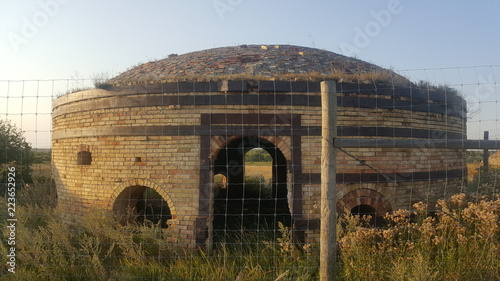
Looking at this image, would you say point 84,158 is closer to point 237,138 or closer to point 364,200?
point 237,138

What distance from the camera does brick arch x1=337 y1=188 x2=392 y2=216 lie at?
548 centimetres

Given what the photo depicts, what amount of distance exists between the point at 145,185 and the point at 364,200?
3.80 m

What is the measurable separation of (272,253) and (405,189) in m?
2.75

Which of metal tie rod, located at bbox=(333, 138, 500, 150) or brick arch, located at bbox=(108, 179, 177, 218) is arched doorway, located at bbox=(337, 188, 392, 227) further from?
brick arch, located at bbox=(108, 179, 177, 218)

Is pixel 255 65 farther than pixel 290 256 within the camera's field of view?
Yes

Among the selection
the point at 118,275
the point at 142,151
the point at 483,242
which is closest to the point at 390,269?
the point at 483,242

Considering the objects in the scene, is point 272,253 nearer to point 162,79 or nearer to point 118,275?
point 118,275

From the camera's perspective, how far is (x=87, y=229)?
17.6 feet

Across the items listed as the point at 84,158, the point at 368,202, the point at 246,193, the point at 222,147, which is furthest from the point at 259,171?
the point at 222,147

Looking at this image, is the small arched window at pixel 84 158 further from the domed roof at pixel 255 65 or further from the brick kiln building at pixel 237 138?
the domed roof at pixel 255 65

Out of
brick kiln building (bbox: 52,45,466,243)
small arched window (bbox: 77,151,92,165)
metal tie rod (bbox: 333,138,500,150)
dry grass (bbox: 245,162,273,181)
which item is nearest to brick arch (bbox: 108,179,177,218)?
brick kiln building (bbox: 52,45,466,243)

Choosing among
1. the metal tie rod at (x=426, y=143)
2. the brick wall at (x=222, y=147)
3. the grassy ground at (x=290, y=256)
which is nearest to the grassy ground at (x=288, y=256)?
the grassy ground at (x=290, y=256)

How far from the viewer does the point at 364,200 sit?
5535 mm

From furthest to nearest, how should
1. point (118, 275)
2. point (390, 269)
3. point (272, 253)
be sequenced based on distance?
1. point (272, 253)
2. point (118, 275)
3. point (390, 269)
